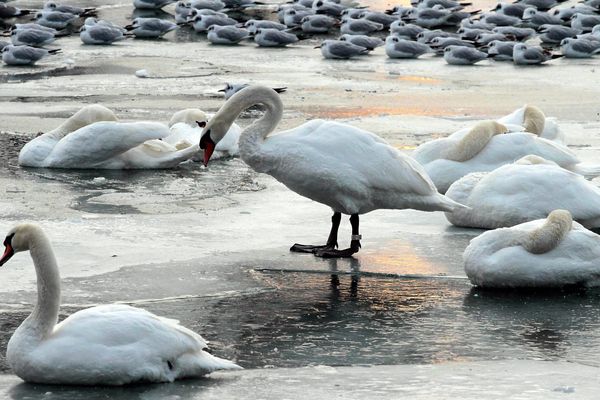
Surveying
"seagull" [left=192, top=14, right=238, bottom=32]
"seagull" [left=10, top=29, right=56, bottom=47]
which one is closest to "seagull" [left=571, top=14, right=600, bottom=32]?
"seagull" [left=192, top=14, right=238, bottom=32]

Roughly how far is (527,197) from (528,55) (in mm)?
13771

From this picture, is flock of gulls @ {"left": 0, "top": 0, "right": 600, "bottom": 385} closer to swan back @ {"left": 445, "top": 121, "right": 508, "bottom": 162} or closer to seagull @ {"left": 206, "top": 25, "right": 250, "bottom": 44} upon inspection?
swan back @ {"left": 445, "top": 121, "right": 508, "bottom": 162}

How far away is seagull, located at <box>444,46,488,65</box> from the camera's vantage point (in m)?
23.6

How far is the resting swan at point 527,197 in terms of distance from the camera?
1009 centimetres

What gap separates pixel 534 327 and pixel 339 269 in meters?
1.81

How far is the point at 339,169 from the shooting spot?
9.48 m

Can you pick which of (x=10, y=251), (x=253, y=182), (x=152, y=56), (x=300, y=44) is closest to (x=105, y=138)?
(x=253, y=182)

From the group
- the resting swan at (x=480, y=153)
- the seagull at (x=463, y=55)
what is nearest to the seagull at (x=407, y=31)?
the seagull at (x=463, y=55)

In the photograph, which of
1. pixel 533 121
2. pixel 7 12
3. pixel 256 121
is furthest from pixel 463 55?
pixel 256 121

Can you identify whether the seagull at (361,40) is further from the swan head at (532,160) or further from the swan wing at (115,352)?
the swan wing at (115,352)

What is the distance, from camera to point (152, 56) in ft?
81.4

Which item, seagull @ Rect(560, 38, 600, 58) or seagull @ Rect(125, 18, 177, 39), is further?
seagull @ Rect(125, 18, 177, 39)

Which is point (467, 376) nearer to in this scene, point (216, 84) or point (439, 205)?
point (439, 205)

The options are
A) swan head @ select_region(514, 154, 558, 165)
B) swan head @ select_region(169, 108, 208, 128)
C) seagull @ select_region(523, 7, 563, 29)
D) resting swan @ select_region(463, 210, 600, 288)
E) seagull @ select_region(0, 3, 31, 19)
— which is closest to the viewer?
resting swan @ select_region(463, 210, 600, 288)
